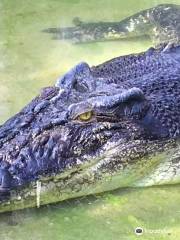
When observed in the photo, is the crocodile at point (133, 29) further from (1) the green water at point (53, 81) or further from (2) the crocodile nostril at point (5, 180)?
(2) the crocodile nostril at point (5, 180)

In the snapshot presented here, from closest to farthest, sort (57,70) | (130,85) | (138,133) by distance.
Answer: (138,133) → (130,85) → (57,70)

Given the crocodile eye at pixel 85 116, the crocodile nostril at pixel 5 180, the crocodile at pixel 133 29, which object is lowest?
the crocodile nostril at pixel 5 180

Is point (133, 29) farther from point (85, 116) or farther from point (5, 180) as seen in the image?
point (5, 180)

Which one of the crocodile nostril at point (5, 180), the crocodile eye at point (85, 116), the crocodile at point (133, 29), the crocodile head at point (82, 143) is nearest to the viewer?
the crocodile nostril at point (5, 180)

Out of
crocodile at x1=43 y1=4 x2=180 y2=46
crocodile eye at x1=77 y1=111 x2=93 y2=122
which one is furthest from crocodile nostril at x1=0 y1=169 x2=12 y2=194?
crocodile at x1=43 y1=4 x2=180 y2=46

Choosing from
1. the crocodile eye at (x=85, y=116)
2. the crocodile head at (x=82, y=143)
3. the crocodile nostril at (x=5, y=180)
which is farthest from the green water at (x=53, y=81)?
the crocodile eye at (x=85, y=116)

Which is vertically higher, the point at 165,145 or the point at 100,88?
the point at 100,88

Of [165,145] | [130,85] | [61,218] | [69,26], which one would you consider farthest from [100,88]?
[69,26]

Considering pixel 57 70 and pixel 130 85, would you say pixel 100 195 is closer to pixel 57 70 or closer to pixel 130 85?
pixel 130 85
